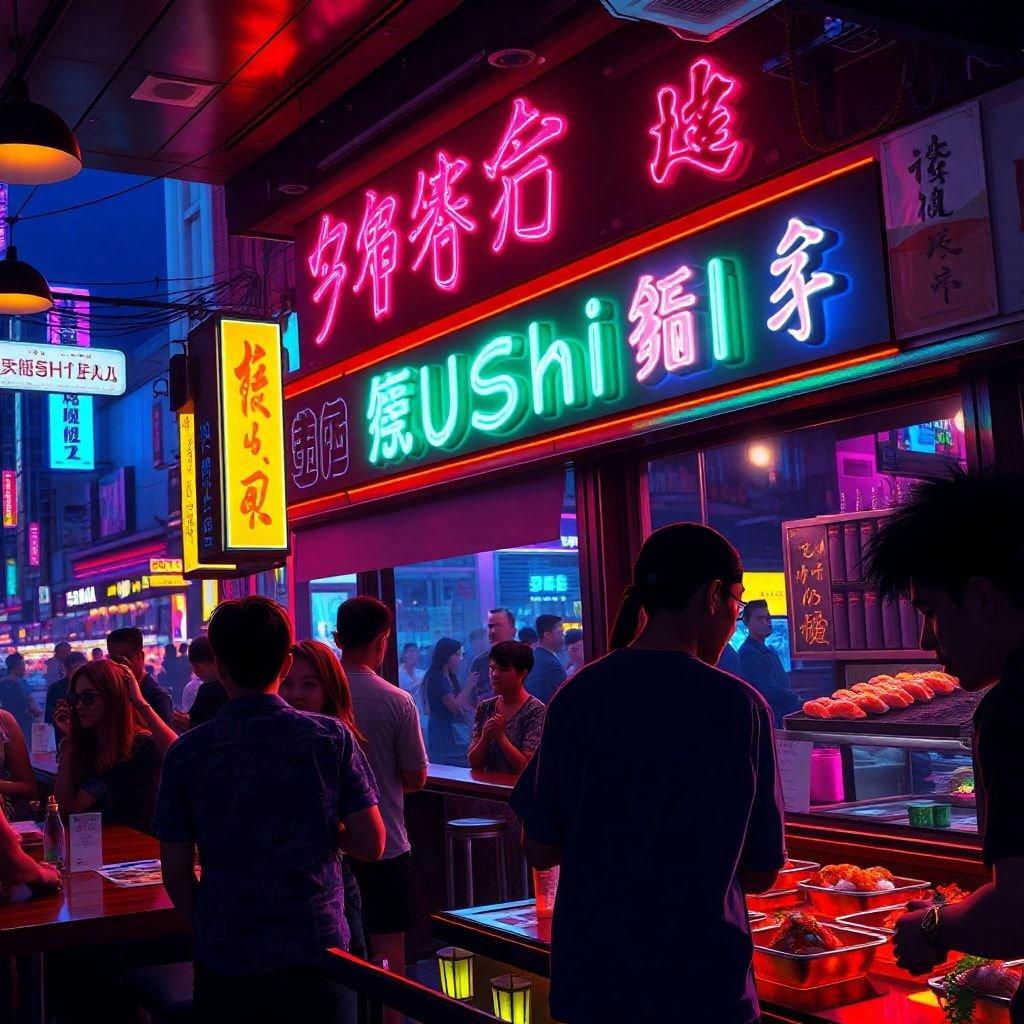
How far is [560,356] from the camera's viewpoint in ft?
20.0

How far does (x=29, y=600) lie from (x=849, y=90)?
133 feet

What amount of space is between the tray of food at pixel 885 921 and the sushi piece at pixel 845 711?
4.84 ft

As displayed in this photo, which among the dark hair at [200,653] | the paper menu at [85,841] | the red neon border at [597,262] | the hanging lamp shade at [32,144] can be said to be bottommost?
Answer: the paper menu at [85,841]

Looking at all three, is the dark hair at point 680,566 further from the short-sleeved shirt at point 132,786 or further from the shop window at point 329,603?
the shop window at point 329,603

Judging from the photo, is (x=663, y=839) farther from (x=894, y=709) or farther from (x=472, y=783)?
(x=472, y=783)

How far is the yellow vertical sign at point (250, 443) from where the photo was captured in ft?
27.6

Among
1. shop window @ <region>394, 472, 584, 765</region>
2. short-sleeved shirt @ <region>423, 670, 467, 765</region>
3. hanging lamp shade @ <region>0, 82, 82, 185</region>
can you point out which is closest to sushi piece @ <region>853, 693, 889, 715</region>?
hanging lamp shade @ <region>0, 82, 82, 185</region>

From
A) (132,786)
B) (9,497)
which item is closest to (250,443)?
(132,786)

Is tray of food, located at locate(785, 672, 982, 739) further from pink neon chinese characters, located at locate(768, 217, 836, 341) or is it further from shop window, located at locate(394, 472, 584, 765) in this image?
shop window, located at locate(394, 472, 584, 765)

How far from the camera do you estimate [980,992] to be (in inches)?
104

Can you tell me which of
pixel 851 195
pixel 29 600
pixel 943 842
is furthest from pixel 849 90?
pixel 29 600

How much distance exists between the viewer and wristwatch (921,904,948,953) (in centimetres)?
198

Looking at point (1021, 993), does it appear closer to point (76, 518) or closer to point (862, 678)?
point (862, 678)

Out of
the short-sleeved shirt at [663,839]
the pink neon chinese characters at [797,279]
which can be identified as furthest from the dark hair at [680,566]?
the pink neon chinese characters at [797,279]
